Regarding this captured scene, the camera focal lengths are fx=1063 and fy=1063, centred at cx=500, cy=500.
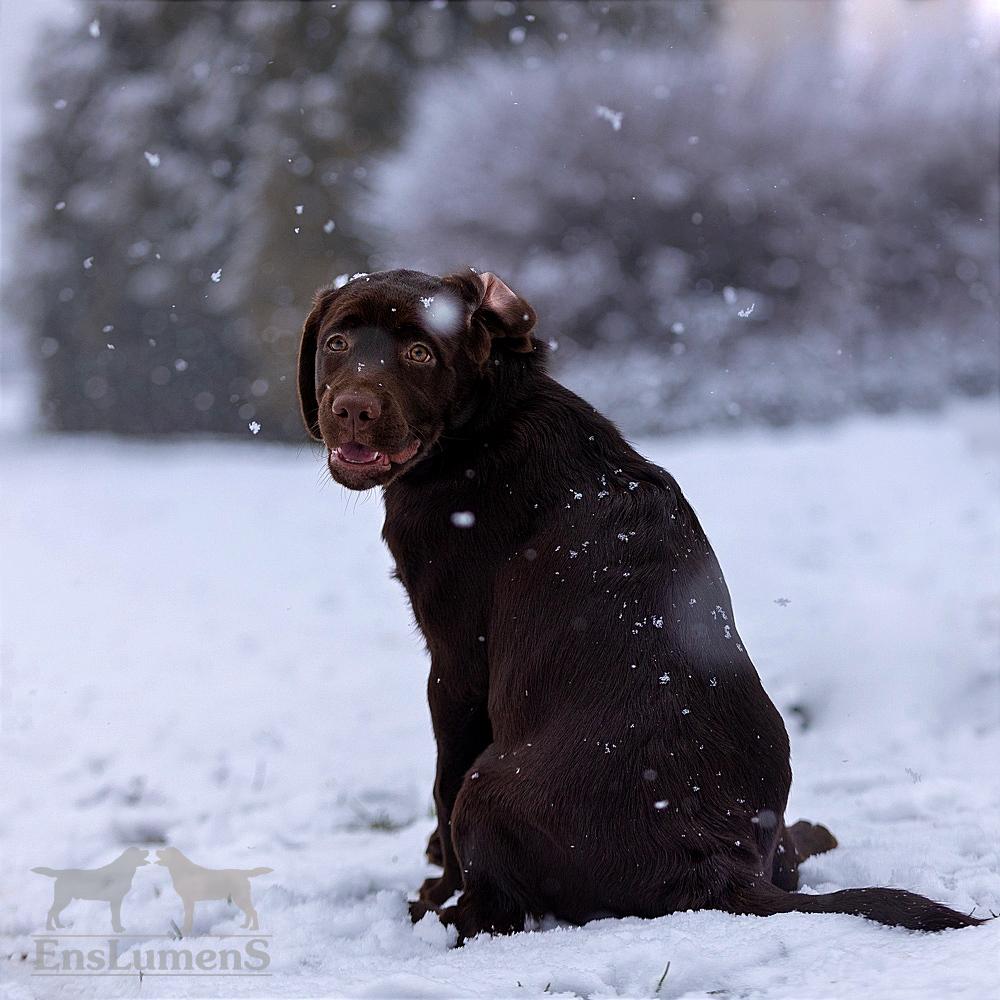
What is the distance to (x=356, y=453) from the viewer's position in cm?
263

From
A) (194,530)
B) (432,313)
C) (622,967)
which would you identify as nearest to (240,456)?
(194,530)

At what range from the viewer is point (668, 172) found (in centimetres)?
984

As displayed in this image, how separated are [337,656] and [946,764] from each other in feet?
9.92

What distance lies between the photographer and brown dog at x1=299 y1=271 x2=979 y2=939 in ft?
7.70

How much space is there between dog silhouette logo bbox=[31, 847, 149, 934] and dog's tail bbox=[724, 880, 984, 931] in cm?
168

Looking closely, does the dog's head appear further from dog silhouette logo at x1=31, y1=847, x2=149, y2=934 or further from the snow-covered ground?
dog silhouette logo at x1=31, y1=847, x2=149, y2=934

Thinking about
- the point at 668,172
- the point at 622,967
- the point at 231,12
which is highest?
the point at 231,12

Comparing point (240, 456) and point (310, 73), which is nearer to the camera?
point (240, 456)

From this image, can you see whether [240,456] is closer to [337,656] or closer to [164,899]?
[337,656]

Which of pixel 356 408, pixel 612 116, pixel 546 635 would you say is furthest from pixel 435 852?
pixel 612 116

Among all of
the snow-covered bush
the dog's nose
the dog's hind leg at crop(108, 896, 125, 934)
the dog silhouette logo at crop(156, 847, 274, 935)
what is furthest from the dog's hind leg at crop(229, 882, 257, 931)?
the snow-covered bush

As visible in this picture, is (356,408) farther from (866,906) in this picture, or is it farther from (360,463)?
(866,906)

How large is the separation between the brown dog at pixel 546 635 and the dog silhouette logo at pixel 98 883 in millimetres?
828

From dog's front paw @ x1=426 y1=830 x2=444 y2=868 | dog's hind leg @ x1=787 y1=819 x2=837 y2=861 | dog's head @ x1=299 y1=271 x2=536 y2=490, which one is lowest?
dog's front paw @ x1=426 y1=830 x2=444 y2=868
